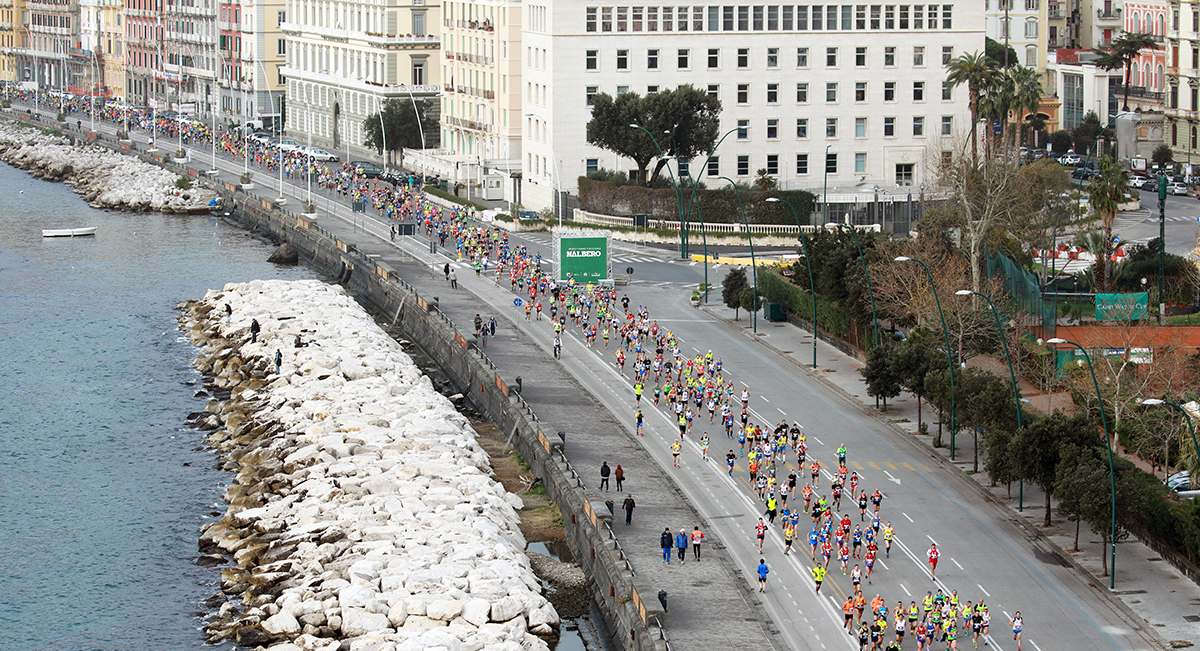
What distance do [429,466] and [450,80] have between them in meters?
87.6

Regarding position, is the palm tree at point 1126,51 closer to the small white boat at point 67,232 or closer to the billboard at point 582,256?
the billboard at point 582,256

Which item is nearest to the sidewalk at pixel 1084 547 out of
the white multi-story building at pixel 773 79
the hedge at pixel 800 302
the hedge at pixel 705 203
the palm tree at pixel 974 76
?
the hedge at pixel 800 302

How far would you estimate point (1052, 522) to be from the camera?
180ft

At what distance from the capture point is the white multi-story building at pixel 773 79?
121312mm

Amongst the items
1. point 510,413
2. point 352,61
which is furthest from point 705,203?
point 352,61

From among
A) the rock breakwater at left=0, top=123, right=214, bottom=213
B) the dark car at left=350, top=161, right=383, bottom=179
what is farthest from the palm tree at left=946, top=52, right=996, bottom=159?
the rock breakwater at left=0, top=123, right=214, bottom=213

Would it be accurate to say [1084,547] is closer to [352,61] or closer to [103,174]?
[352,61]

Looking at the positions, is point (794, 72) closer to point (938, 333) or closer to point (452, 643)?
point (938, 333)

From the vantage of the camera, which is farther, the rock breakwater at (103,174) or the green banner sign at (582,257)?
the rock breakwater at (103,174)

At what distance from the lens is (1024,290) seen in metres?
78.4

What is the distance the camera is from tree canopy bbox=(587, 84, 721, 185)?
11394 cm

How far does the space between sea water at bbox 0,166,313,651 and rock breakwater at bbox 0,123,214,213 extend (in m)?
20.7

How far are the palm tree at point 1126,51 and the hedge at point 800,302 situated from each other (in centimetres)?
5675

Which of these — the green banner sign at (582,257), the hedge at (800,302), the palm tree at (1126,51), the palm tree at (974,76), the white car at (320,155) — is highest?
the palm tree at (1126,51)
